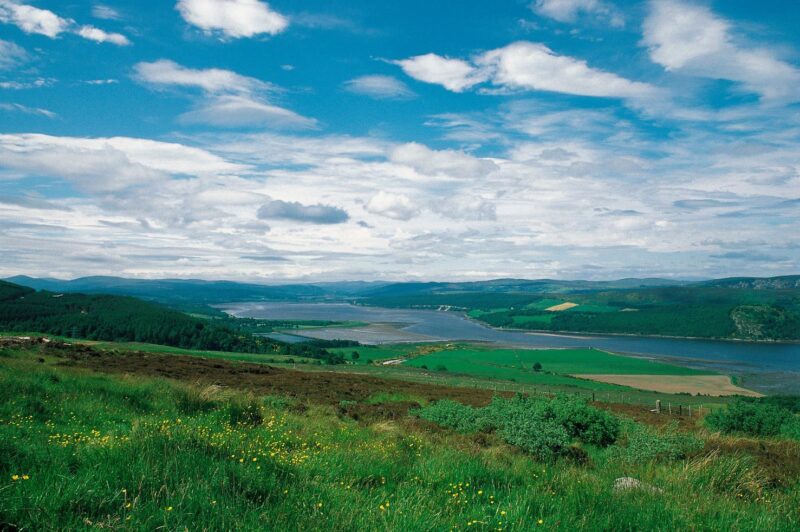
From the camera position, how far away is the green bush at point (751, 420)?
22547 mm

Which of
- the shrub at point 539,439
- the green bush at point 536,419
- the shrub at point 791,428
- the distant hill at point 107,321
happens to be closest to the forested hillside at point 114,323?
the distant hill at point 107,321

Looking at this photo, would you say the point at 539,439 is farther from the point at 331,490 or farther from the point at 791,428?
the point at 791,428

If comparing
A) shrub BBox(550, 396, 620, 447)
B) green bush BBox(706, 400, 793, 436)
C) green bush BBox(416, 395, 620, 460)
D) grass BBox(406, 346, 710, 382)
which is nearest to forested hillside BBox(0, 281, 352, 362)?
grass BBox(406, 346, 710, 382)

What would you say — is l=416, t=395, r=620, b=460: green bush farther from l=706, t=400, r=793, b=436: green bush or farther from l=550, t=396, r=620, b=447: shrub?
l=706, t=400, r=793, b=436: green bush

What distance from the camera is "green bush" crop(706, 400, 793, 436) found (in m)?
22.5

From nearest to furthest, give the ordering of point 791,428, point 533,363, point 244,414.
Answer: point 244,414 < point 791,428 < point 533,363

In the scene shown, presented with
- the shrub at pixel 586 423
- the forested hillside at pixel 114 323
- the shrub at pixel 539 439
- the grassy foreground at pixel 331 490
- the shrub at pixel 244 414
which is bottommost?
the forested hillside at pixel 114 323

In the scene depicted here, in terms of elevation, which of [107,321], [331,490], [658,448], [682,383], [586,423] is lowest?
[682,383]

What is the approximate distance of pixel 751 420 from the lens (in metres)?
23.0

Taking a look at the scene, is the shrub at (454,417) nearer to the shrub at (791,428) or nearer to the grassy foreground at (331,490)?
the grassy foreground at (331,490)

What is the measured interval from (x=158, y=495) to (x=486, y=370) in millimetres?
88874

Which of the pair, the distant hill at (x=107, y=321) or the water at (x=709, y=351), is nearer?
the distant hill at (x=107, y=321)

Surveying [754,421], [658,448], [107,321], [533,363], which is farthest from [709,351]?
[658,448]

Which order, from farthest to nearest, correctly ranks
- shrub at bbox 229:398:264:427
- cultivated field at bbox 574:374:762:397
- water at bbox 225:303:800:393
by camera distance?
water at bbox 225:303:800:393 < cultivated field at bbox 574:374:762:397 < shrub at bbox 229:398:264:427
